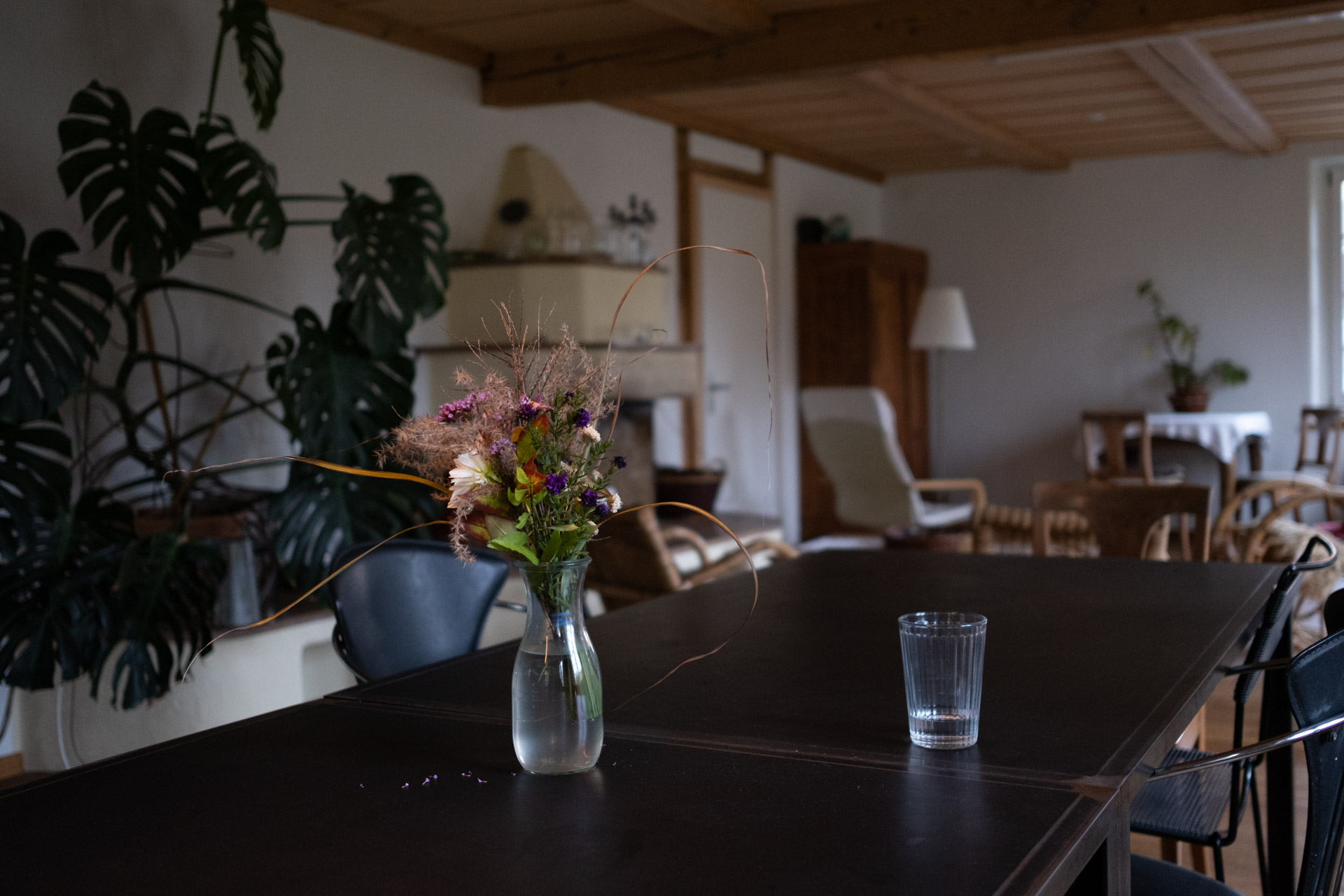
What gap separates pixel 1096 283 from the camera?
8.33 m

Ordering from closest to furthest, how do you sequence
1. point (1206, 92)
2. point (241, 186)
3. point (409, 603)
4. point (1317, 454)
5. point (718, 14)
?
1. point (409, 603)
2. point (241, 186)
3. point (718, 14)
4. point (1206, 92)
5. point (1317, 454)

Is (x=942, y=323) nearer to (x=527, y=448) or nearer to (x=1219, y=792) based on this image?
(x=1219, y=792)

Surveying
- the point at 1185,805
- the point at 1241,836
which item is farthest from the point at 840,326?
the point at 1185,805

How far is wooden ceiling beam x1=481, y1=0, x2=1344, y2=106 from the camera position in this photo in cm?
401

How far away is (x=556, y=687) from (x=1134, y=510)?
233 cm

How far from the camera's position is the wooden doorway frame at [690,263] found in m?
6.45

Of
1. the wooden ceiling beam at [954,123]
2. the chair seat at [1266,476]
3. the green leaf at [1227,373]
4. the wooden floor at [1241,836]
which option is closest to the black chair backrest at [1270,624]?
the wooden floor at [1241,836]

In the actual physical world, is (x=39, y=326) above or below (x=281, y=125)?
below

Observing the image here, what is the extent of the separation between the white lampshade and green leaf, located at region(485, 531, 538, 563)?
6.72 metres

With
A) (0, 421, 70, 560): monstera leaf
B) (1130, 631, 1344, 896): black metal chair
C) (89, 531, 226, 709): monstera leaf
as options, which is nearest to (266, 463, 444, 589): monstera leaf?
(89, 531, 226, 709): monstera leaf

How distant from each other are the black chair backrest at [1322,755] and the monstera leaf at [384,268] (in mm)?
2427

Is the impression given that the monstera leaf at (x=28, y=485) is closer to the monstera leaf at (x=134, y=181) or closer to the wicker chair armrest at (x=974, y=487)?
the monstera leaf at (x=134, y=181)

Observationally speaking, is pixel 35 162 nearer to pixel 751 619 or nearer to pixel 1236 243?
pixel 751 619

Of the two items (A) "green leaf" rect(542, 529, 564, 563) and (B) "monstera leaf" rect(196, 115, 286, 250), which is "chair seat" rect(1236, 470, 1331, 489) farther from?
(A) "green leaf" rect(542, 529, 564, 563)
